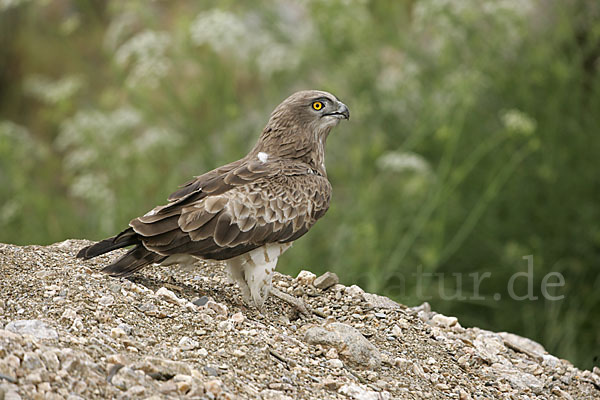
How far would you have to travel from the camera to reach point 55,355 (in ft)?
12.3

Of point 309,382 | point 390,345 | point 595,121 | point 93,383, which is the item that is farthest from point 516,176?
point 93,383

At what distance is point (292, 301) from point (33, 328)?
6.66ft

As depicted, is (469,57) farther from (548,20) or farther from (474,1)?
(548,20)

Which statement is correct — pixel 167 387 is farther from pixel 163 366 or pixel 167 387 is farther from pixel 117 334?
pixel 117 334

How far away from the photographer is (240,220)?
5273 millimetres

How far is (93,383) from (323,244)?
212 inches

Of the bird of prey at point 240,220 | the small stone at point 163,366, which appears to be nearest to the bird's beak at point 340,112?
the bird of prey at point 240,220

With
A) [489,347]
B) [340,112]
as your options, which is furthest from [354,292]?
[340,112]

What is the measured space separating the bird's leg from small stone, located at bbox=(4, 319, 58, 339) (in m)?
1.84

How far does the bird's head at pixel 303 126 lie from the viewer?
6.17m

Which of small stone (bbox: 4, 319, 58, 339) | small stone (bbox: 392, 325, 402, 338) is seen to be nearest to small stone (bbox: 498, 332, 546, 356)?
small stone (bbox: 392, 325, 402, 338)

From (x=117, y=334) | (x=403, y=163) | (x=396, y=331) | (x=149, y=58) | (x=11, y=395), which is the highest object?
(x=149, y=58)

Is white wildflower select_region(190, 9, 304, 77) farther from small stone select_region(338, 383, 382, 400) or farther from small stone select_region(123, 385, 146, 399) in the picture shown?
small stone select_region(123, 385, 146, 399)

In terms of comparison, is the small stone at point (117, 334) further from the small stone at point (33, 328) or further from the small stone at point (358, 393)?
the small stone at point (358, 393)
